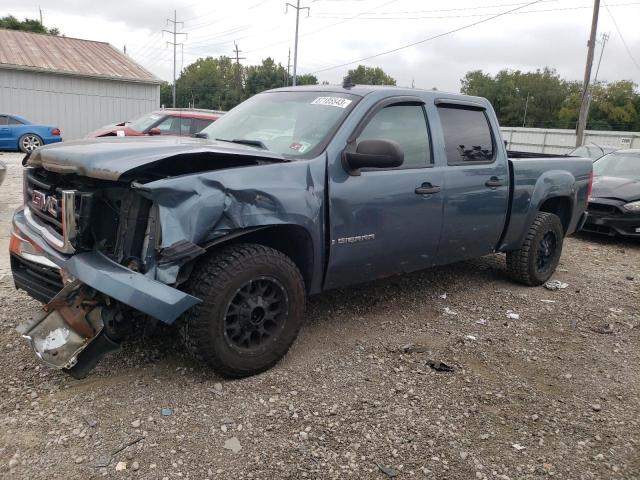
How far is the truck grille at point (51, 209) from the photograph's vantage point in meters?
3.00

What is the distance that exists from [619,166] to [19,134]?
57.3 feet

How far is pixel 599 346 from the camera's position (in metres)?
4.45

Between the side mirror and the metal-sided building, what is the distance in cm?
2358

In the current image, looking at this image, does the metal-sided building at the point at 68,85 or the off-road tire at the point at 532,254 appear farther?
the metal-sided building at the point at 68,85

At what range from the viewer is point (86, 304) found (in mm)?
3078

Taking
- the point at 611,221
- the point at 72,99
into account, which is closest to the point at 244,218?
the point at 611,221

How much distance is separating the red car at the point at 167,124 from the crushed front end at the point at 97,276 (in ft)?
29.8

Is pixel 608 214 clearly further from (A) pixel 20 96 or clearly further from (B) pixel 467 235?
(A) pixel 20 96

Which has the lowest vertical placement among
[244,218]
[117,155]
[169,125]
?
[244,218]

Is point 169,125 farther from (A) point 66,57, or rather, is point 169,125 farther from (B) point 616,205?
(A) point 66,57

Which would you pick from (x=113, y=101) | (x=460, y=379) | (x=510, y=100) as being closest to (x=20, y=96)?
(x=113, y=101)

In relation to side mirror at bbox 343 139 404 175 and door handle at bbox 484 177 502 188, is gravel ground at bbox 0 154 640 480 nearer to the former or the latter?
door handle at bbox 484 177 502 188

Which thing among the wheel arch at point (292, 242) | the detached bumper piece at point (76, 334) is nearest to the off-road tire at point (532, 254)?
the wheel arch at point (292, 242)

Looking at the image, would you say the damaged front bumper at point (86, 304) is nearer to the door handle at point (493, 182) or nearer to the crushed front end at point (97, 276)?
the crushed front end at point (97, 276)
